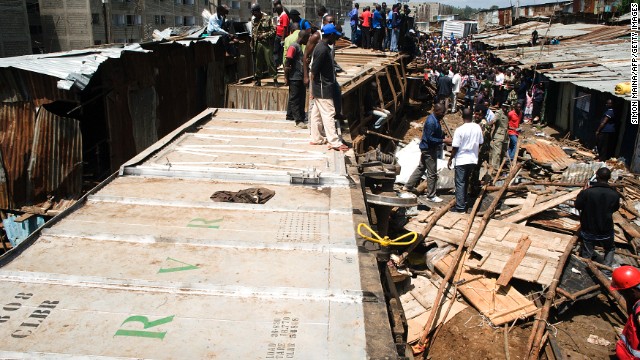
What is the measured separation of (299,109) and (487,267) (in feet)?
13.3

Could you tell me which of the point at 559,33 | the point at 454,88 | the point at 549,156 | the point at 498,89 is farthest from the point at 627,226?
A: the point at 559,33

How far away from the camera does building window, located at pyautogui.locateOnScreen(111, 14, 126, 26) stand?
4025 centimetres

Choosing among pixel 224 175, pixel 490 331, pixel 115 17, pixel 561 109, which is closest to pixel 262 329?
pixel 224 175

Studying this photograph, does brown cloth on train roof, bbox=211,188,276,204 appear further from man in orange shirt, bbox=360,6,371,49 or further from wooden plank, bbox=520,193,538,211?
man in orange shirt, bbox=360,6,371,49

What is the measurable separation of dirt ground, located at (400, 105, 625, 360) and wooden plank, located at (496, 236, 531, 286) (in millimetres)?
625

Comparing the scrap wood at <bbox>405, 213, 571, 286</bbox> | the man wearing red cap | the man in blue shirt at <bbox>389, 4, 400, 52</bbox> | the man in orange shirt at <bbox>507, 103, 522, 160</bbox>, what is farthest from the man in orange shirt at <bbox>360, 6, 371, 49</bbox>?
the man wearing red cap

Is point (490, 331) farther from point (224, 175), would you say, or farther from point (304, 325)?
point (304, 325)

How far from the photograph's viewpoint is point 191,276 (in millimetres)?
3604

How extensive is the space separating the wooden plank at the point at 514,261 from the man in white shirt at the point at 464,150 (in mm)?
1628

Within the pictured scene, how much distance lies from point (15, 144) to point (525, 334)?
7984 millimetres

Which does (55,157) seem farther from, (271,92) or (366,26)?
(366,26)

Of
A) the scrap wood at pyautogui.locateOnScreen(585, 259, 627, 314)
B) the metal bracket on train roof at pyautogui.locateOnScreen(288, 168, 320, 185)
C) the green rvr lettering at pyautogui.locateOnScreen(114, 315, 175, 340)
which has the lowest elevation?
the scrap wood at pyautogui.locateOnScreen(585, 259, 627, 314)

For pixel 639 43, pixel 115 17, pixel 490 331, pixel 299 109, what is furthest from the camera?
pixel 115 17

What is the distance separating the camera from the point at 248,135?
7.86 meters
